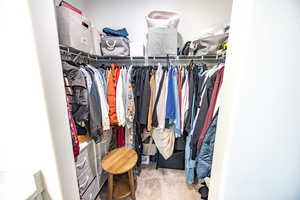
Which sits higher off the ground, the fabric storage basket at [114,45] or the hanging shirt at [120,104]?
the fabric storage basket at [114,45]

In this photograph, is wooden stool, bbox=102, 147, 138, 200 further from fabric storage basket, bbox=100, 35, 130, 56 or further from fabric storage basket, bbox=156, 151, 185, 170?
fabric storage basket, bbox=100, 35, 130, 56

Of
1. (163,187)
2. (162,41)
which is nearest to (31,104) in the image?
(162,41)

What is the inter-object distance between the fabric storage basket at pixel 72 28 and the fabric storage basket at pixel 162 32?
2.41ft

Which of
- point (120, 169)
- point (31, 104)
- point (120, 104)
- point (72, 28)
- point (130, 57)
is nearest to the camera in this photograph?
point (31, 104)

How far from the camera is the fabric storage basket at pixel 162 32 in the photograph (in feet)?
5.05

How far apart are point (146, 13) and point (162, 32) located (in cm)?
63

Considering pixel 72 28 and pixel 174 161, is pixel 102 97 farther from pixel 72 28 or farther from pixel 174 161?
pixel 174 161

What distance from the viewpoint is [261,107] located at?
57 cm

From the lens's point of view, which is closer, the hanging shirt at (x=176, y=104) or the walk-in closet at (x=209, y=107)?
the walk-in closet at (x=209, y=107)

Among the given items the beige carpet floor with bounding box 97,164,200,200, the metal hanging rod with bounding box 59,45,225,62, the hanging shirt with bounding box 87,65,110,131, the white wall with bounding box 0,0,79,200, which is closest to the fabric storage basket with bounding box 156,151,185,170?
the beige carpet floor with bounding box 97,164,200,200

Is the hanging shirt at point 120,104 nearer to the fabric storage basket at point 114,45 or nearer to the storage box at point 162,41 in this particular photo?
the fabric storage basket at point 114,45

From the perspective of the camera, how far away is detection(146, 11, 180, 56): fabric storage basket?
154 centimetres

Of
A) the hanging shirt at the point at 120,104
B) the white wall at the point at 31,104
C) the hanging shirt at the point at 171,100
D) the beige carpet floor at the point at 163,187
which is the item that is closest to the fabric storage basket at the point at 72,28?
the hanging shirt at the point at 120,104

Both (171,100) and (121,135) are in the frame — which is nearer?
(171,100)
